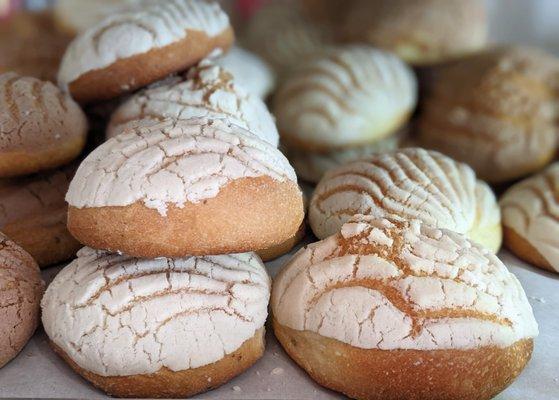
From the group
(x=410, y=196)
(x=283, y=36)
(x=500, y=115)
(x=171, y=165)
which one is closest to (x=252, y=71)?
(x=283, y=36)

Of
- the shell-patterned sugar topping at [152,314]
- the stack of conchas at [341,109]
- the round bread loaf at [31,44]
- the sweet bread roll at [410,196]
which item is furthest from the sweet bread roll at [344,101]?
the shell-patterned sugar topping at [152,314]

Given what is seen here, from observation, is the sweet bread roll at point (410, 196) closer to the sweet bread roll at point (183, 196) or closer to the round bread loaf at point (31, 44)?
the sweet bread roll at point (183, 196)

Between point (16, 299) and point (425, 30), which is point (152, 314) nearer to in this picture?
point (16, 299)

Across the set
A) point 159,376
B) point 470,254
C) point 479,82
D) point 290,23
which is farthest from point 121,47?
point 290,23

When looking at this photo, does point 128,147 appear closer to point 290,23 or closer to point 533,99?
point 533,99

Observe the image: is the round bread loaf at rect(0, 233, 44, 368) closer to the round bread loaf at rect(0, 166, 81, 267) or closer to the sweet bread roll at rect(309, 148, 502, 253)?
the round bread loaf at rect(0, 166, 81, 267)
